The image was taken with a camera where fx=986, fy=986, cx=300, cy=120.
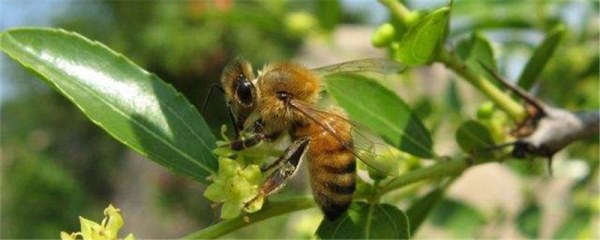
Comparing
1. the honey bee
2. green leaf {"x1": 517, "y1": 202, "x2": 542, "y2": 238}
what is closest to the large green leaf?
the honey bee

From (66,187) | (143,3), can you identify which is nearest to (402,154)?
(66,187)

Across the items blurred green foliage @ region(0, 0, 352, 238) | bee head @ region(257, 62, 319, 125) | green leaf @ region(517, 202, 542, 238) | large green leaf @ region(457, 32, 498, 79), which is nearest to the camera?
bee head @ region(257, 62, 319, 125)

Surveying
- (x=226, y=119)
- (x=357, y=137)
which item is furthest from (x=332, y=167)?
(x=226, y=119)

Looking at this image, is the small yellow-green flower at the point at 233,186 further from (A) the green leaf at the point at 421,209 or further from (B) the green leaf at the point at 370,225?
(A) the green leaf at the point at 421,209

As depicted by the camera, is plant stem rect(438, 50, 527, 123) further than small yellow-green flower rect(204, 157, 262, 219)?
Yes

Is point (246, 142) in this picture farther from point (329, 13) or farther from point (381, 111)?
point (329, 13)

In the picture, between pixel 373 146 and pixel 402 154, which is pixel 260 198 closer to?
pixel 373 146

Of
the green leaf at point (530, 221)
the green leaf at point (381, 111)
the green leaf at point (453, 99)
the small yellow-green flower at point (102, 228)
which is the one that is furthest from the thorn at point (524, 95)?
the green leaf at point (530, 221)

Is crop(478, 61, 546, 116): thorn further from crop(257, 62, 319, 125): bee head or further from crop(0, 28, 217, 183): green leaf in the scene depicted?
crop(0, 28, 217, 183): green leaf
